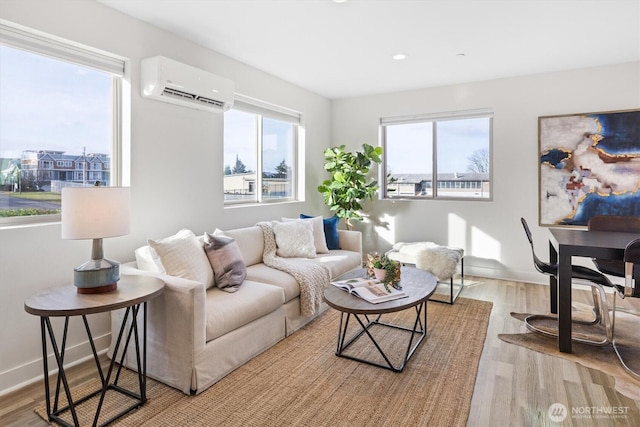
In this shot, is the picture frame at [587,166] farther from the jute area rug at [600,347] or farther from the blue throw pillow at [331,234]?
the blue throw pillow at [331,234]

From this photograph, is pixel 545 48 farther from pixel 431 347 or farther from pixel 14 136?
pixel 14 136

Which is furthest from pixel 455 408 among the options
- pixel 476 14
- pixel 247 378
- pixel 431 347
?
pixel 476 14

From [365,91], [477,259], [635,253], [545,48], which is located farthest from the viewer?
[365,91]

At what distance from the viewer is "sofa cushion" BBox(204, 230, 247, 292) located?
2768 millimetres

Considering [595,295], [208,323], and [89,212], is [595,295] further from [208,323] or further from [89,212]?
[89,212]

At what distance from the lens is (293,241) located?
3.76 metres

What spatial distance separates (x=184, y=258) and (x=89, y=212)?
0.77 metres

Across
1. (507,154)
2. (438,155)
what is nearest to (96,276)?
(438,155)

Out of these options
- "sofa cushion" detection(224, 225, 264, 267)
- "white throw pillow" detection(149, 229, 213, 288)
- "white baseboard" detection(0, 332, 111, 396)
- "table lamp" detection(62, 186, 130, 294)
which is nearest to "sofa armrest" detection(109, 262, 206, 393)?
"white throw pillow" detection(149, 229, 213, 288)

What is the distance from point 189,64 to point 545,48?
335 centimetres

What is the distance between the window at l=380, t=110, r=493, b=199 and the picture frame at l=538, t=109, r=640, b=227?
67 cm

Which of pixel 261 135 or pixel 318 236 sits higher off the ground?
pixel 261 135

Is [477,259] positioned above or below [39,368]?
above

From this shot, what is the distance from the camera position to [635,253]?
2.27m
